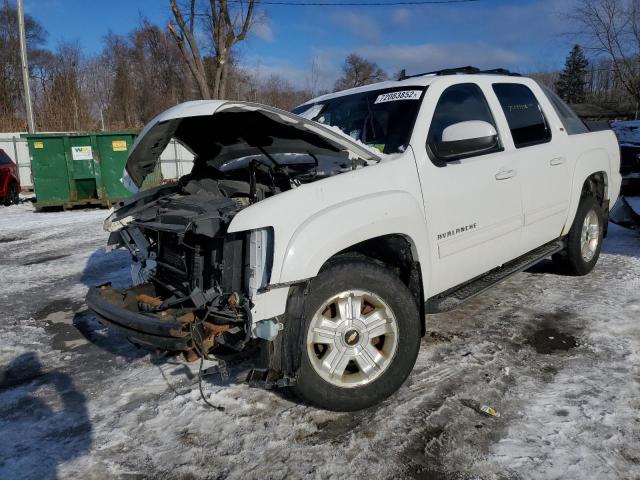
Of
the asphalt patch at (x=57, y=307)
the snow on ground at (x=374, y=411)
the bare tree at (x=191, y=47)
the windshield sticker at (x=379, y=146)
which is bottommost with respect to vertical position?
the snow on ground at (x=374, y=411)

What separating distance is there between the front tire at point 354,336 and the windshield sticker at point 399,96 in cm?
134

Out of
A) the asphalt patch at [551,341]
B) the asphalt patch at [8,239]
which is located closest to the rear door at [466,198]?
the asphalt patch at [551,341]

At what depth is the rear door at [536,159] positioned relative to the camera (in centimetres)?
402

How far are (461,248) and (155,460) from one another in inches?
91.8

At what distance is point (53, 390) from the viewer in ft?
11.0

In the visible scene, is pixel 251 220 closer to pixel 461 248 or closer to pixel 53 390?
pixel 461 248

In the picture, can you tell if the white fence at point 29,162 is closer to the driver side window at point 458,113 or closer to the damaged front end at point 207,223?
the damaged front end at point 207,223

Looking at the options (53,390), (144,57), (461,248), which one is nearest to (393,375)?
(461,248)

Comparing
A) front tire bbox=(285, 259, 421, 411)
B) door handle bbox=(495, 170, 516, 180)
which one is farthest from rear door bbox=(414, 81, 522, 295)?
front tire bbox=(285, 259, 421, 411)

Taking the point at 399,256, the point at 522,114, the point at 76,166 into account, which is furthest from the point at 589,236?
the point at 76,166

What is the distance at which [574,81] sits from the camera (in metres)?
58.1

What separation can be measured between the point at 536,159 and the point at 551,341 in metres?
1.50

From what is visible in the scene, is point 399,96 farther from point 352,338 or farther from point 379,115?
point 352,338

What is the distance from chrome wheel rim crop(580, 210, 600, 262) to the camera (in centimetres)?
511
